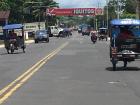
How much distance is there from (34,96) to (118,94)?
227 cm

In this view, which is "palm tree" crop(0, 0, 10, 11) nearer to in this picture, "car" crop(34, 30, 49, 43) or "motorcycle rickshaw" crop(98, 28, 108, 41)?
"motorcycle rickshaw" crop(98, 28, 108, 41)

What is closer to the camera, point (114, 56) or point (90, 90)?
point (90, 90)

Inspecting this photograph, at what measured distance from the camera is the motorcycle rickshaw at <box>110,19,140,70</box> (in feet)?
82.4

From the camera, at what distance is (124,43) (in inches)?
1004

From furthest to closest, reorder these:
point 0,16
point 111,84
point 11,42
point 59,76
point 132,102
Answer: point 0,16
point 11,42
point 59,76
point 111,84
point 132,102

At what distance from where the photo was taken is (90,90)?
56.2 ft

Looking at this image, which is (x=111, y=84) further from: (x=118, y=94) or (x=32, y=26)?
(x=32, y=26)

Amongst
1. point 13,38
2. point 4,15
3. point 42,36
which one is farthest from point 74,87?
point 4,15

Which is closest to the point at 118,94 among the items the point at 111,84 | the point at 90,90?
the point at 90,90

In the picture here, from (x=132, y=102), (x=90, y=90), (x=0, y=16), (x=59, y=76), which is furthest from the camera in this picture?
(x=0, y=16)

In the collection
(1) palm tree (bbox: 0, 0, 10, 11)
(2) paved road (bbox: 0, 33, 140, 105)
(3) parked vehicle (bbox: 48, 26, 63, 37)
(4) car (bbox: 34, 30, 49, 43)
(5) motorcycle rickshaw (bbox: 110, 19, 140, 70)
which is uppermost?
(1) palm tree (bbox: 0, 0, 10, 11)

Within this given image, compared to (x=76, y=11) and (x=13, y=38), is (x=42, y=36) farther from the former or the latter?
(x=76, y=11)

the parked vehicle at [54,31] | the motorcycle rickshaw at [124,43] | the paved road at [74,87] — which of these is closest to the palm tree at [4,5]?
the parked vehicle at [54,31]

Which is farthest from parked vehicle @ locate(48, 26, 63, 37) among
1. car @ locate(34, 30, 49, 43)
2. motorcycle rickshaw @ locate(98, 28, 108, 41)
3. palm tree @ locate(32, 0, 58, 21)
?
palm tree @ locate(32, 0, 58, 21)
